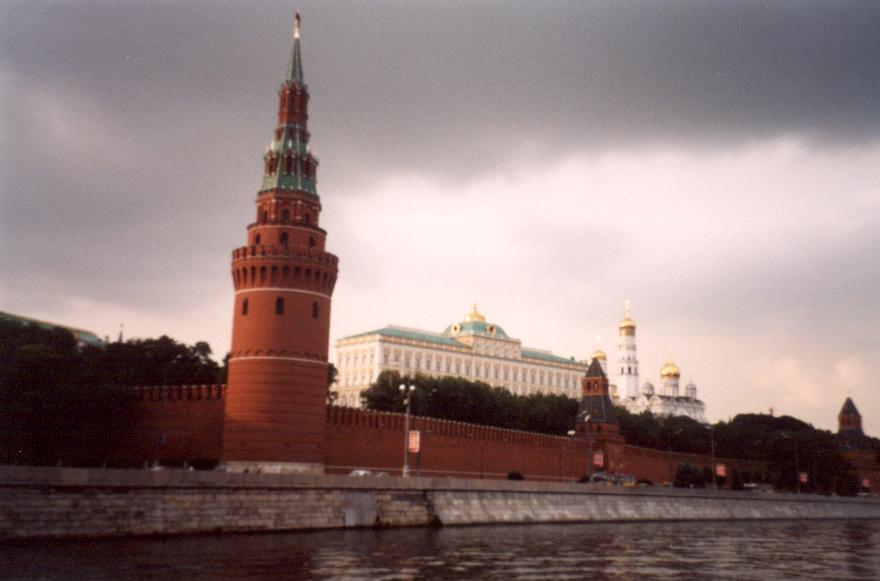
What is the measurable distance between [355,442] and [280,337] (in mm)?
10081

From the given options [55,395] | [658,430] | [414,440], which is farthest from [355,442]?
[658,430]

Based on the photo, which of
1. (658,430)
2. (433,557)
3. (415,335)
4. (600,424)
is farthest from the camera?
(415,335)

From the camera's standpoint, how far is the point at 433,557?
93.9 feet

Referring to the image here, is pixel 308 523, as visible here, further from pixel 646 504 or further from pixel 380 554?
pixel 646 504

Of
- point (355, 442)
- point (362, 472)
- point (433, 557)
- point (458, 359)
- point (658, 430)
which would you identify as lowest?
point (433, 557)

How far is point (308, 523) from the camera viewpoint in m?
37.6

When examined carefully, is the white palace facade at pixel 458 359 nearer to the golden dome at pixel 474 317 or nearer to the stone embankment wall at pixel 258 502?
the golden dome at pixel 474 317

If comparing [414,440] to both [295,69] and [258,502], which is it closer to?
[258,502]

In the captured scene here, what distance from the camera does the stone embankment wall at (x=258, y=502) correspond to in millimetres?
29766

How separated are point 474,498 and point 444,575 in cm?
2212

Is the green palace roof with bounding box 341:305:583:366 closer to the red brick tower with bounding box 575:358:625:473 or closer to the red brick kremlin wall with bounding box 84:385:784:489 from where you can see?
the red brick tower with bounding box 575:358:625:473

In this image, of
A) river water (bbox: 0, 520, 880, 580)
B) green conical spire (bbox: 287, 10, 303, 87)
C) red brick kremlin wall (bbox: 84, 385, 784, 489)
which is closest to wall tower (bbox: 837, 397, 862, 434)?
red brick kremlin wall (bbox: 84, 385, 784, 489)

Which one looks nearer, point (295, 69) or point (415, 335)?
point (295, 69)

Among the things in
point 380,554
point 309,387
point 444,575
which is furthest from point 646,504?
point 444,575
